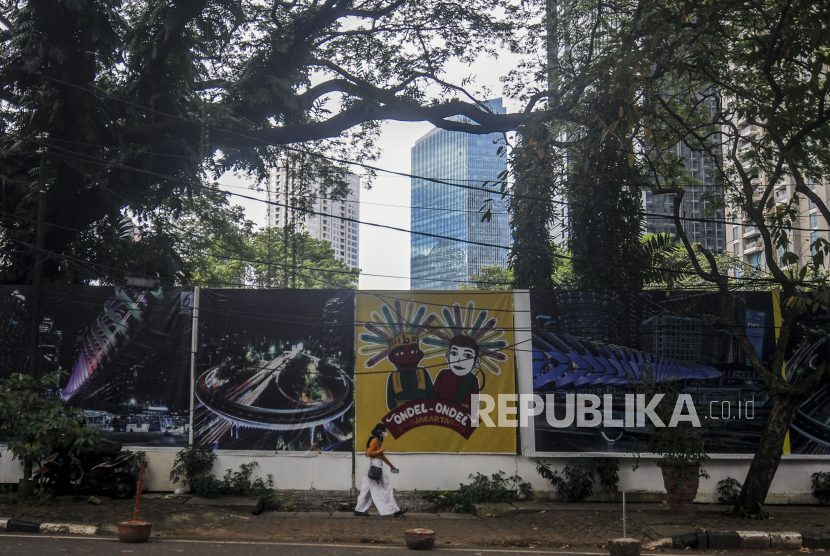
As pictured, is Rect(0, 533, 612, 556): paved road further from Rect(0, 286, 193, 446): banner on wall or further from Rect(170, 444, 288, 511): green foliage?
Rect(0, 286, 193, 446): banner on wall

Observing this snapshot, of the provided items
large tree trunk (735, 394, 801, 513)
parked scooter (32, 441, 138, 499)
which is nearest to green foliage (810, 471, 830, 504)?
large tree trunk (735, 394, 801, 513)

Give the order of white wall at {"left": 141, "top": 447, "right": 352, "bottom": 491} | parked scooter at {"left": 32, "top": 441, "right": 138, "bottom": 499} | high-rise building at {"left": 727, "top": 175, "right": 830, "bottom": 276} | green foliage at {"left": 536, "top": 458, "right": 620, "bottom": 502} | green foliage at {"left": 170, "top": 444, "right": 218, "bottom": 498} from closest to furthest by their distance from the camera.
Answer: parked scooter at {"left": 32, "top": 441, "right": 138, "bottom": 499} < green foliage at {"left": 170, "top": 444, "right": 218, "bottom": 498} < green foliage at {"left": 536, "top": 458, "right": 620, "bottom": 502} < white wall at {"left": 141, "top": 447, "right": 352, "bottom": 491} < high-rise building at {"left": 727, "top": 175, "right": 830, "bottom": 276}

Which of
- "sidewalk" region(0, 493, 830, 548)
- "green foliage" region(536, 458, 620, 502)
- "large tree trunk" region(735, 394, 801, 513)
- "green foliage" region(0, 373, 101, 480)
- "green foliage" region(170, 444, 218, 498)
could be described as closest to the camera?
Answer: "sidewalk" region(0, 493, 830, 548)

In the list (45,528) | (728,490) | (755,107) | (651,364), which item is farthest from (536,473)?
(45,528)

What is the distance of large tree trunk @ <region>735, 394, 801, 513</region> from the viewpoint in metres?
11.0

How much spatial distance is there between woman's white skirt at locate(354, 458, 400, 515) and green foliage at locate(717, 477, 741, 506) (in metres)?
5.82

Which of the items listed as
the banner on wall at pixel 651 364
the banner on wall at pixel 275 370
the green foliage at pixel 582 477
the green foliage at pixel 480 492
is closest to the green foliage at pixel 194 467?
the banner on wall at pixel 275 370

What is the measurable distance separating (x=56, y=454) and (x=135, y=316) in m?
2.70

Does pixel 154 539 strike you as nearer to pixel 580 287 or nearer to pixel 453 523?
pixel 453 523

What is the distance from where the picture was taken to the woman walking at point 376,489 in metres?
11.4

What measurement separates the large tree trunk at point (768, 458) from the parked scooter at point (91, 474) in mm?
10132

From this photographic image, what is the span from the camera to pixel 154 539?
943 cm

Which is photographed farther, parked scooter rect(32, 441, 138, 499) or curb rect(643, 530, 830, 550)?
parked scooter rect(32, 441, 138, 499)

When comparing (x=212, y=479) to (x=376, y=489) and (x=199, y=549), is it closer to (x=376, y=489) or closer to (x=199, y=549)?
(x=376, y=489)
